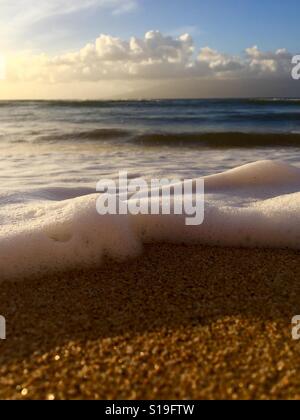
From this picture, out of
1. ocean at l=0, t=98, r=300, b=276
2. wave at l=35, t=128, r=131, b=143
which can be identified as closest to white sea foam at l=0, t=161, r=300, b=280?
ocean at l=0, t=98, r=300, b=276

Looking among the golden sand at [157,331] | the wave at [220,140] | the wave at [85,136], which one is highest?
the wave at [85,136]

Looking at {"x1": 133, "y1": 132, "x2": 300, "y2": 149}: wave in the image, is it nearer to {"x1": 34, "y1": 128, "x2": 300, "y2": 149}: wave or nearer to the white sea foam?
{"x1": 34, "y1": 128, "x2": 300, "y2": 149}: wave

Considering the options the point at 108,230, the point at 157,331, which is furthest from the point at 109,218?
the point at 157,331

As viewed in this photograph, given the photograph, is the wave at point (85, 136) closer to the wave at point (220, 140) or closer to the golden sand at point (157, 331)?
the wave at point (220, 140)

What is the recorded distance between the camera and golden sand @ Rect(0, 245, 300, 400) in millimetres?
1233

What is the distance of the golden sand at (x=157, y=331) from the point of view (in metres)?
1.23

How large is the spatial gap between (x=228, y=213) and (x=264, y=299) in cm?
83

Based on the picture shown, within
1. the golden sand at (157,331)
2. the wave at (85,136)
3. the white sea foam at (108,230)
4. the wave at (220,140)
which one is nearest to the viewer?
the golden sand at (157,331)

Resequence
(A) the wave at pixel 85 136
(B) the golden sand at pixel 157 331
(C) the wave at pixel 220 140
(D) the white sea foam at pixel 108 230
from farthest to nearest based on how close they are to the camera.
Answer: (A) the wave at pixel 85 136, (C) the wave at pixel 220 140, (D) the white sea foam at pixel 108 230, (B) the golden sand at pixel 157 331

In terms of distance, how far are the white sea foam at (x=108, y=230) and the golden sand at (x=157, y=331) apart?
11 centimetres

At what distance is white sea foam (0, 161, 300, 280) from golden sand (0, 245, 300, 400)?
0.36ft

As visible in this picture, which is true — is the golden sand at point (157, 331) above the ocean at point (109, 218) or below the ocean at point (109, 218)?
below

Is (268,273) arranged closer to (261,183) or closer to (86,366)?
(86,366)

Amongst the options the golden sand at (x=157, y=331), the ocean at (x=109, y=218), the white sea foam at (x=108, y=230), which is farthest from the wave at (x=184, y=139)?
the golden sand at (x=157, y=331)
